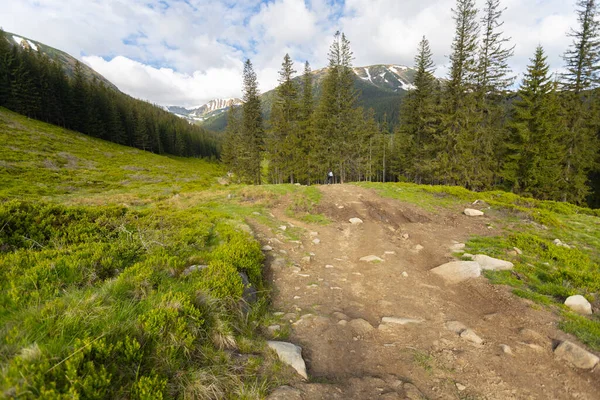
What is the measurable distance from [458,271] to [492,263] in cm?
121

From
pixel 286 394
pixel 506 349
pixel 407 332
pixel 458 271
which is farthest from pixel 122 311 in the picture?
pixel 458 271

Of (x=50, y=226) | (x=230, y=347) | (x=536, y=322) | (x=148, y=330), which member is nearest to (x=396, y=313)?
(x=536, y=322)

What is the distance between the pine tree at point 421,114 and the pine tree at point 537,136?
8059 mm

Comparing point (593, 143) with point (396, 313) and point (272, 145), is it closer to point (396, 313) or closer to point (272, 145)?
point (272, 145)

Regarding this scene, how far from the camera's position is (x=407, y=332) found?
4781mm

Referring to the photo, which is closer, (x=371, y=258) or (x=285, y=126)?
(x=371, y=258)

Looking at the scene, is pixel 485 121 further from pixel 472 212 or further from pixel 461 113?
pixel 472 212

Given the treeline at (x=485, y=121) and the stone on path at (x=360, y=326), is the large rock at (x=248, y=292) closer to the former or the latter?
the stone on path at (x=360, y=326)

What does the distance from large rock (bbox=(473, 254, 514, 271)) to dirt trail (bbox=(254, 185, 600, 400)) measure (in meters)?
0.95

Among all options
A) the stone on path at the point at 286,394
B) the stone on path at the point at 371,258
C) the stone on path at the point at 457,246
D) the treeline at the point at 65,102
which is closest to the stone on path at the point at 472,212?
the stone on path at the point at 457,246

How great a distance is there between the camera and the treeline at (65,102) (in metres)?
62.2

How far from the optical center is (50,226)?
6207mm

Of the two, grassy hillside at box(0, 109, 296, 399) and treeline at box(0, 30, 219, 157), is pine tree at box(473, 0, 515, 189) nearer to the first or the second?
grassy hillside at box(0, 109, 296, 399)

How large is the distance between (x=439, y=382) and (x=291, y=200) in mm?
12742
